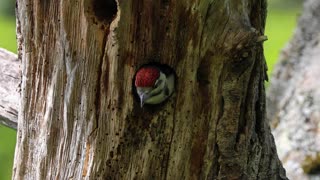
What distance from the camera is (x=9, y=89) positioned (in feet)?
10.8

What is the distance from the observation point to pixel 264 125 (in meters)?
2.80

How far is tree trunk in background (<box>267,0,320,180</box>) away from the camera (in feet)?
13.6

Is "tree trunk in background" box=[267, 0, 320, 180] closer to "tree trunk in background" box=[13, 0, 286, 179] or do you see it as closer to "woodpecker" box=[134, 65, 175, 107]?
"tree trunk in background" box=[13, 0, 286, 179]

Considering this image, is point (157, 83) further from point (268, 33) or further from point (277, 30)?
point (277, 30)

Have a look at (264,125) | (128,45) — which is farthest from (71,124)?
(264,125)

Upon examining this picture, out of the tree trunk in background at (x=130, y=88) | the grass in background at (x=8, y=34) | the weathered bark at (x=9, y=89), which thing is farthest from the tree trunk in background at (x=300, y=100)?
the grass in background at (x=8, y=34)

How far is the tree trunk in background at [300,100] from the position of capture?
4.14 metres

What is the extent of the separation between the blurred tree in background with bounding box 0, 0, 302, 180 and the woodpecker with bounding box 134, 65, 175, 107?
134 inches

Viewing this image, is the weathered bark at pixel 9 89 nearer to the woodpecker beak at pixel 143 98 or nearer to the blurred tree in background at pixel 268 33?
the woodpecker beak at pixel 143 98

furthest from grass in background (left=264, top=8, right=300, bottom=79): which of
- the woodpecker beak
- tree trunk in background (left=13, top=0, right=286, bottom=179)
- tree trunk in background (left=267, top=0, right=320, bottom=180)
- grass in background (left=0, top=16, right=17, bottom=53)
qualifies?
the woodpecker beak

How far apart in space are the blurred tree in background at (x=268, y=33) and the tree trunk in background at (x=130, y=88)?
10.6ft

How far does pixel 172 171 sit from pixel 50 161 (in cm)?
48

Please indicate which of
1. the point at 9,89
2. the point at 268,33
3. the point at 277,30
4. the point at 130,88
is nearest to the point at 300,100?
the point at 9,89

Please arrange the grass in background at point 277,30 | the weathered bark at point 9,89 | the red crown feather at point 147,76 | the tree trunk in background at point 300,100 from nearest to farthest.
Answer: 1. the red crown feather at point 147,76
2. the weathered bark at point 9,89
3. the tree trunk in background at point 300,100
4. the grass in background at point 277,30
